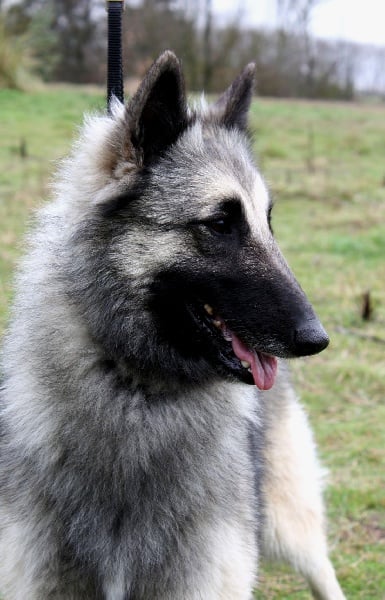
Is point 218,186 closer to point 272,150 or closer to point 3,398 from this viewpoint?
point 3,398

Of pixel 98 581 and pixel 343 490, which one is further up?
pixel 98 581

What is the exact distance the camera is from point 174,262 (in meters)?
2.35

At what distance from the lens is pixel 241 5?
23.1 metres

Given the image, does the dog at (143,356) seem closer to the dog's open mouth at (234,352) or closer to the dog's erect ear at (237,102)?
the dog's open mouth at (234,352)

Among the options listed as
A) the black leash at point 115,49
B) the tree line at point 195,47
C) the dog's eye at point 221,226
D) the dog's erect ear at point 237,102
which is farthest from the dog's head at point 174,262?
the tree line at point 195,47

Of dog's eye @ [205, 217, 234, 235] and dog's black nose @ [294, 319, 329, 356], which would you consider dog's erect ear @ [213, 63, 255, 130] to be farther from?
dog's black nose @ [294, 319, 329, 356]

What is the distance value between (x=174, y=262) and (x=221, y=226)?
18 centimetres

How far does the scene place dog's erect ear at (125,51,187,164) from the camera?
2285mm

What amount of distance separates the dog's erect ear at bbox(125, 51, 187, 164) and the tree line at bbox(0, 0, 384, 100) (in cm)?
1574

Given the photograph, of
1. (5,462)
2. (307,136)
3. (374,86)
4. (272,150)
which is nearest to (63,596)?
(5,462)

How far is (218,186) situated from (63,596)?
134 centimetres

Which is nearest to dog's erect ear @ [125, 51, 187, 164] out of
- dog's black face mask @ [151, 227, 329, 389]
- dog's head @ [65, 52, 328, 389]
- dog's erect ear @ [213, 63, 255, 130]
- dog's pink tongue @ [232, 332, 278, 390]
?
dog's head @ [65, 52, 328, 389]

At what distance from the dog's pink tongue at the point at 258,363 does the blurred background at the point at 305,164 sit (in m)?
0.61

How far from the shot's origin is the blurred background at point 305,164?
4.30 metres
